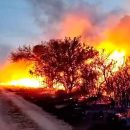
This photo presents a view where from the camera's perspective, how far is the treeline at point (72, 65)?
272 feet

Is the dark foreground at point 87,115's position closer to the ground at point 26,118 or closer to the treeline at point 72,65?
the ground at point 26,118

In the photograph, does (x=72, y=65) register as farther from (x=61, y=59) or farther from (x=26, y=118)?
(x=26, y=118)

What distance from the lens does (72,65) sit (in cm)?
8994

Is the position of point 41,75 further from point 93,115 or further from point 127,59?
point 93,115

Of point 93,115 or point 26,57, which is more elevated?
point 26,57

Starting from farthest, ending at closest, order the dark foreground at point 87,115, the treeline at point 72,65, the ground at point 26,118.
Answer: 1. the treeline at point 72,65
2. the ground at point 26,118
3. the dark foreground at point 87,115

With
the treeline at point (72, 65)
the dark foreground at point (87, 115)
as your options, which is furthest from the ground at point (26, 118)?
the treeline at point (72, 65)

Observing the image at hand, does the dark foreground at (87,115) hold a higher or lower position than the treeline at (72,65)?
lower

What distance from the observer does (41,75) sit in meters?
92.6

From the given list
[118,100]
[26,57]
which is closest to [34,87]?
[26,57]

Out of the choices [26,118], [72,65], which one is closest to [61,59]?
[72,65]

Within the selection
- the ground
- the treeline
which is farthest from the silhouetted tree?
the ground

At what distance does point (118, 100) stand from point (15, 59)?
30517 millimetres

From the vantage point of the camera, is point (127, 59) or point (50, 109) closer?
point (50, 109)
